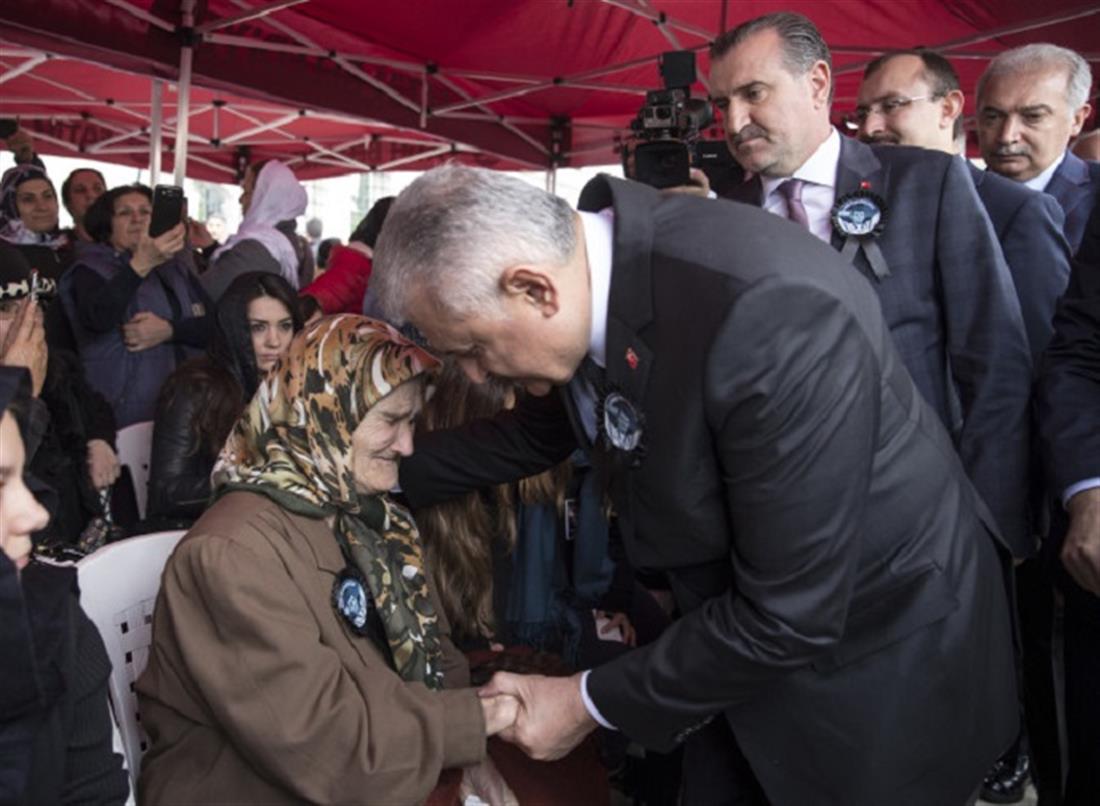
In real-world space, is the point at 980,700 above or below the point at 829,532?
below

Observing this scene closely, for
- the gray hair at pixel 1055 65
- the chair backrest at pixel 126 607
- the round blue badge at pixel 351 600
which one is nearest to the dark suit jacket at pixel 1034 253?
the gray hair at pixel 1055 65

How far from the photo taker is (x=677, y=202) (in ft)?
4.77

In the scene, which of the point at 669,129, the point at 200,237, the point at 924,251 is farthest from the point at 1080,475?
the point at 200,237

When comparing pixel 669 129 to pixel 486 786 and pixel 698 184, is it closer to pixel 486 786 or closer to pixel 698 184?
pixel 698 184

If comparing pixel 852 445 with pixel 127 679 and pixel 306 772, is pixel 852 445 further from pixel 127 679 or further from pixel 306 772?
pixel 127 679

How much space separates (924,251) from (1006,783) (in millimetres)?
1779

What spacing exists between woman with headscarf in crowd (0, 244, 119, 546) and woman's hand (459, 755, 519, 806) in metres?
1.41

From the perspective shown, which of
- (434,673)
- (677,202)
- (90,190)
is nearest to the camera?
(677,202)

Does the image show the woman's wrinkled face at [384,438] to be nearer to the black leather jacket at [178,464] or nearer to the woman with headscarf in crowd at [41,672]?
the woman with headscarf in crowd at [41,672]

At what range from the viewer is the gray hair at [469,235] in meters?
1.30

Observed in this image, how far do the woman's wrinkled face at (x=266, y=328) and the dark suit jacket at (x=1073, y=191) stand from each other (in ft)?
8.24

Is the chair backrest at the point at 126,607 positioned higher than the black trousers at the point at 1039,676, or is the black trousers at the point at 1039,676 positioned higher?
the chair backrest at the point at 126,607

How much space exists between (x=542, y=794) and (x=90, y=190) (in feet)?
15.1

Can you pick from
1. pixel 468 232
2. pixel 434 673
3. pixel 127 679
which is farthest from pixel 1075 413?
pixel 127 679
